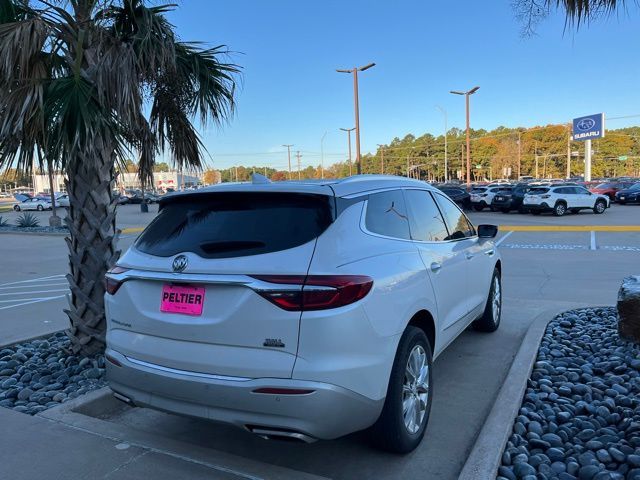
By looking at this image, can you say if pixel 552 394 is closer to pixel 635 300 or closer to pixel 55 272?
pixel 635 300

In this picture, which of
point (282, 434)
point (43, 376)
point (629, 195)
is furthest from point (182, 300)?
point (629, 195)

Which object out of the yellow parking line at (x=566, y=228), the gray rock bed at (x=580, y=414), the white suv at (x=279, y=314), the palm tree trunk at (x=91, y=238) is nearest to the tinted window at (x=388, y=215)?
the white suv at (x=279, y=314)

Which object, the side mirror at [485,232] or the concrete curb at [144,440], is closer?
the concrete curb at [144,440]

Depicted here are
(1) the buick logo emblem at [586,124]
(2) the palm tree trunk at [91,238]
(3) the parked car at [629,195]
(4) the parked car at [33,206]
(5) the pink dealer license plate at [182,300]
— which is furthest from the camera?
(4) the parked car at [33,206]

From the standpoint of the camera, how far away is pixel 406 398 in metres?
3.25

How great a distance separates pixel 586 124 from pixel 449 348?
5204cm

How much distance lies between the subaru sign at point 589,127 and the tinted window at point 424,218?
51.4m

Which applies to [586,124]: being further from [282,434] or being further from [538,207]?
[282,434]

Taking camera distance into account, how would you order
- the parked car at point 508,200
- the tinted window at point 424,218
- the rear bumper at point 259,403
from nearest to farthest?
the rear bumper at point 259,403
the tinted window at point 424,218
the parked car at point 508,200

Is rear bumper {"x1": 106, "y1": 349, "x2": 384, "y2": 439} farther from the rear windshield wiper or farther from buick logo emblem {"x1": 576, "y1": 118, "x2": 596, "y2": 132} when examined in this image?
buick logo emblem {"x1": 576, "y1": 118, "x2": 596, "y2": 132}

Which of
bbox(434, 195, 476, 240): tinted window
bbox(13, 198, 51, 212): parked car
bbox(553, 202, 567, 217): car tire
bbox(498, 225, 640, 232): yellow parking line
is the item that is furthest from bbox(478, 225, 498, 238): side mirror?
bbox(13, 198, 51, 212): parked car

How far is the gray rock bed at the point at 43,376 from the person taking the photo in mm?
4176

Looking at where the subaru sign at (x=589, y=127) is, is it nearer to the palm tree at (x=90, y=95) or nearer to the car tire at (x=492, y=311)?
the car tire at (x=492, y=311)

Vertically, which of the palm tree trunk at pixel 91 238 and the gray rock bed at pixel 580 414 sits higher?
the palm tree trunk at pixel 91 238
